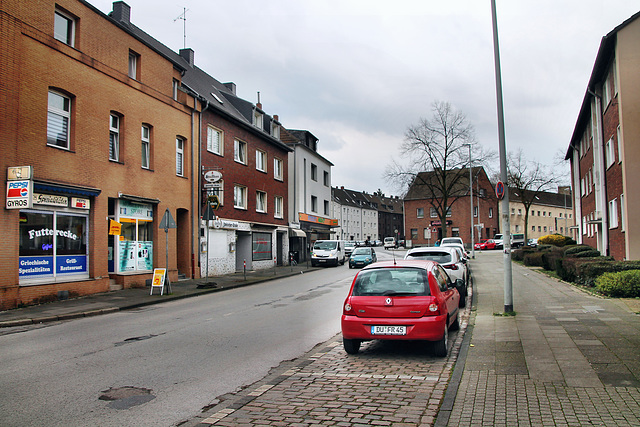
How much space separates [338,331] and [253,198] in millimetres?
21210

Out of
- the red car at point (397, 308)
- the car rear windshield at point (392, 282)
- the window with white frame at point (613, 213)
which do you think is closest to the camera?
the red car at point (397, 308)

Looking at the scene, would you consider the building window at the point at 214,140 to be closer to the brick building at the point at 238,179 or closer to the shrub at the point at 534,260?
the brick building at the point at 238,179

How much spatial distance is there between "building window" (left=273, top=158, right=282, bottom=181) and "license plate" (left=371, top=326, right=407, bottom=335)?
1081 inches

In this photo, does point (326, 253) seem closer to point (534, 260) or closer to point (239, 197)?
point (239, 197)

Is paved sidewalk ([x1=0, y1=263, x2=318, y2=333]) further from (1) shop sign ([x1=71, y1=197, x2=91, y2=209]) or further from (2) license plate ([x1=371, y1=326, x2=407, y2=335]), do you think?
(2) license plate ([x1=371, y1=326, x2=407, y2=335])

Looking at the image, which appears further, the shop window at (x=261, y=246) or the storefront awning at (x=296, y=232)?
the storefront awning at (x=296, y=232)

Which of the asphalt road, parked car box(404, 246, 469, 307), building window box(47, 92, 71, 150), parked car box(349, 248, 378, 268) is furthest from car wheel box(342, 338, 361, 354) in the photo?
parked car box(349, 248, 378, 268)

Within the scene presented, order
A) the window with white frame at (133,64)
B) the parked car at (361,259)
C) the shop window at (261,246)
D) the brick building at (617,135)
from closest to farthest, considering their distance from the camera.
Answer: the brick building at (617,135) < the window with white frame at (133,64) < the shop window at (261,246) < the parked car at (361,259)

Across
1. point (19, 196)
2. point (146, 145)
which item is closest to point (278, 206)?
point (146, 145)

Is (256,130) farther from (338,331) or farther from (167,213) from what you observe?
(338,331)

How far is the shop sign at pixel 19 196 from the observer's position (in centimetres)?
1292

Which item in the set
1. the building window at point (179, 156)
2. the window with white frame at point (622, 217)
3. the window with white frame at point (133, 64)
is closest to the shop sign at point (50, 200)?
the window with white frame at point (133, 64)

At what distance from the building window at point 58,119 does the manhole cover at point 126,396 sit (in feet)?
37.8

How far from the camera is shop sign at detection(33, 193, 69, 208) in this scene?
14.2m
